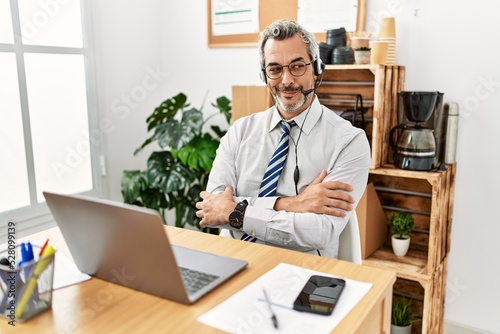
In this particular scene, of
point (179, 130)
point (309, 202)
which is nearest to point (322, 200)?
point (309, 202)

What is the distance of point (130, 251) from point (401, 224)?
1.71 metres

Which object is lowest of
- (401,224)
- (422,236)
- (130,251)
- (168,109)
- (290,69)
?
(422,236)

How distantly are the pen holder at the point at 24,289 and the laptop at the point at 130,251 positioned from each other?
109 mm

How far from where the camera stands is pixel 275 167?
172cm

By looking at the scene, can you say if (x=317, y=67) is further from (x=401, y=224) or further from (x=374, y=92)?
(x=401, y=224)

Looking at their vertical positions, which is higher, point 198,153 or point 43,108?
point 43,108

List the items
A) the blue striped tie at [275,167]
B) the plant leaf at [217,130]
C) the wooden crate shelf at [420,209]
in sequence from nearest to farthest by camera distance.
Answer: the blue striped tie at [275,167], the wooden crate shelf at [420,209], the plant leaf at [217,130]

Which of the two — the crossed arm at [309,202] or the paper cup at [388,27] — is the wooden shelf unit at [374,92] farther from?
the crossed arm at [309,202]

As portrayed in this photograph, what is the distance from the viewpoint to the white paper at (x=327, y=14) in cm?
246

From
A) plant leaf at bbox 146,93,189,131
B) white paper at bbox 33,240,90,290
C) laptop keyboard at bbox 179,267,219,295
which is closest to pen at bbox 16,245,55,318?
white paper at bbox 33,240,90,290

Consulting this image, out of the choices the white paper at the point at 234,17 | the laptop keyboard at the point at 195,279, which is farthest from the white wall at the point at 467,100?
the laptop keyboard at the point at 195,279

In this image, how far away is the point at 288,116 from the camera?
5.96 ft

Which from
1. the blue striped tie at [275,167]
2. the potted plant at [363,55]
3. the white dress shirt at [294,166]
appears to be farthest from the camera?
the potted plant at [363,55]

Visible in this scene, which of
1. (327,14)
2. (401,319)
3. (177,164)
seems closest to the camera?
(401,319)
